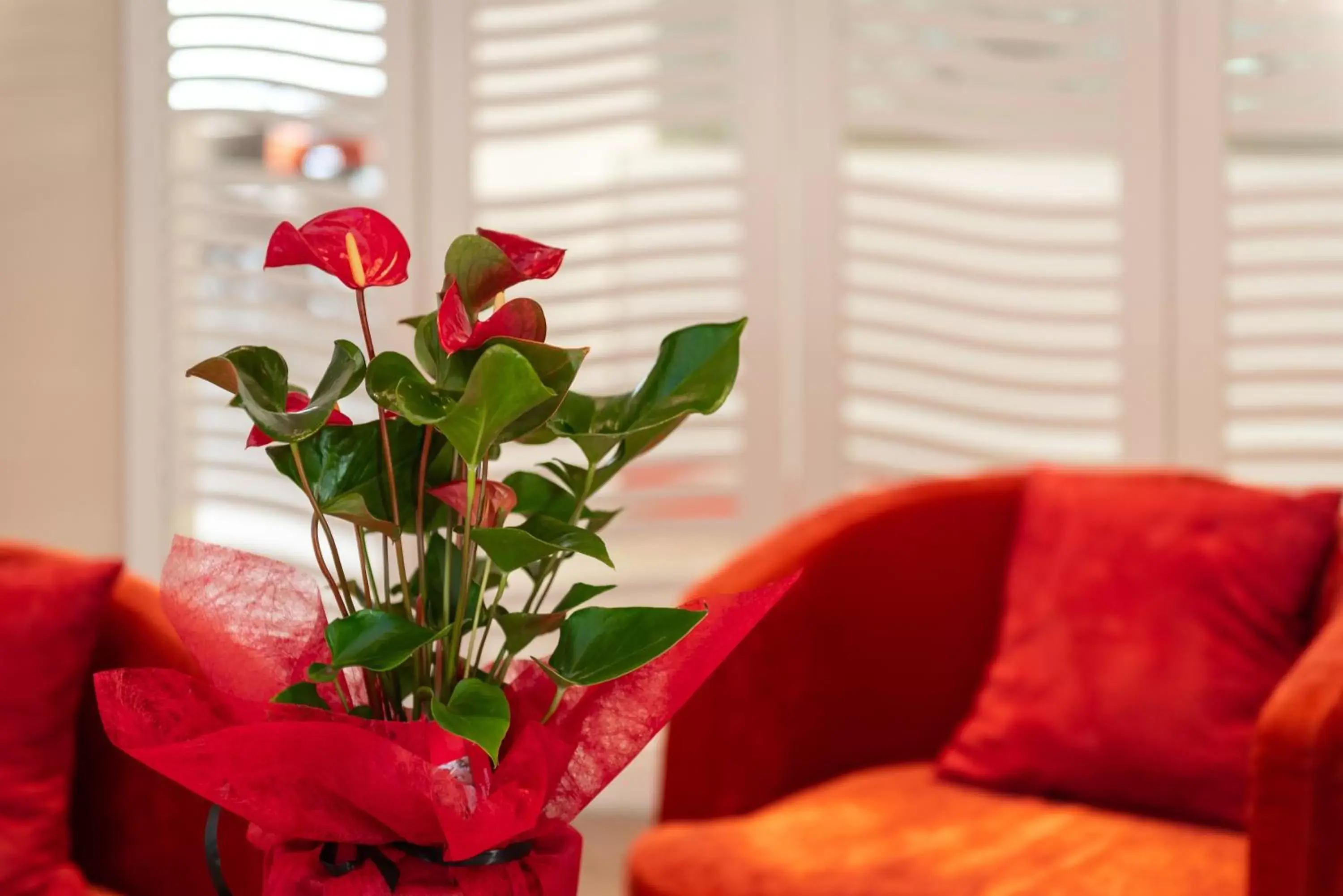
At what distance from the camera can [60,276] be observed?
89.3 inches

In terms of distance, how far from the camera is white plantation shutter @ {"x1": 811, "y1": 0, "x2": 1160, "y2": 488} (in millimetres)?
2195

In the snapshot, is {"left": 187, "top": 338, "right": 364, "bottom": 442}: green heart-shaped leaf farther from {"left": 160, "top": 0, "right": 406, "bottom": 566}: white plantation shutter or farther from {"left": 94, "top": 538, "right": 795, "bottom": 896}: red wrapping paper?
{"left": 160, "top": 0, "right": 406, "bottom": 566}: white plantation shutter

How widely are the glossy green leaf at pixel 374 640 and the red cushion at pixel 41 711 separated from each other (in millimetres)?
773

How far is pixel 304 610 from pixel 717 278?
5.13 ft

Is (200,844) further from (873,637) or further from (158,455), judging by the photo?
(158,455)

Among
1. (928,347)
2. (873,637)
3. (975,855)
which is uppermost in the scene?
(928,347)

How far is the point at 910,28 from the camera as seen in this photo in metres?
2.24

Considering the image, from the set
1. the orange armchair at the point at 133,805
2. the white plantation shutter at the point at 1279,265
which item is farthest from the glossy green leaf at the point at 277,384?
the white plantation shutter at the point at 1279,265

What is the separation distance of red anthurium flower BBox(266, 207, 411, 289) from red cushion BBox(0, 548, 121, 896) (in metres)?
0.77

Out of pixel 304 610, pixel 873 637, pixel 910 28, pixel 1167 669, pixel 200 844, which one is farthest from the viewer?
pixel 910 28

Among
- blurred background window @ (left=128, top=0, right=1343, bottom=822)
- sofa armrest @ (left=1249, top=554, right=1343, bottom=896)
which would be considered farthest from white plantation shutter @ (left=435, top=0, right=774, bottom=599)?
sofa armrest @ (left=1249, top=554, right=1343, bottom=896)

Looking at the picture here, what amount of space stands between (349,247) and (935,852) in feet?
3.25

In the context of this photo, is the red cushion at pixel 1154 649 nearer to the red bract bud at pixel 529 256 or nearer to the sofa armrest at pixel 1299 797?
the sofa armrest at pixel 1299 797

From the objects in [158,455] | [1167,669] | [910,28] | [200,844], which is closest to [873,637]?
[1167,669]
